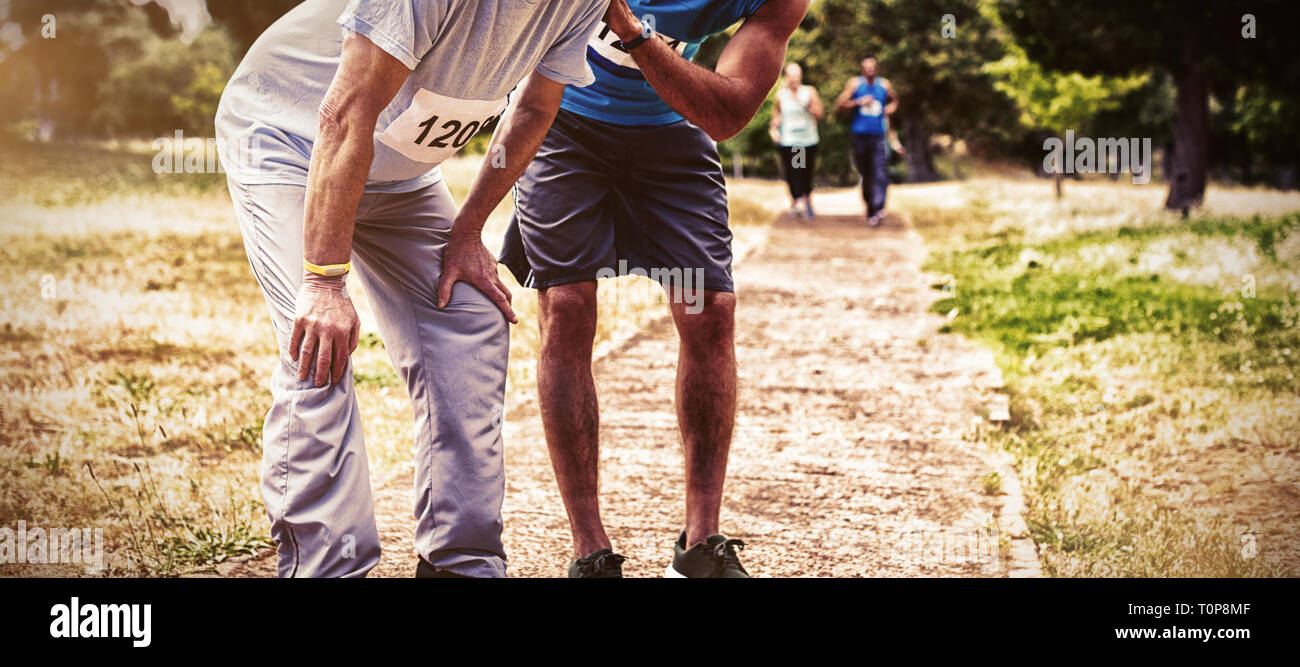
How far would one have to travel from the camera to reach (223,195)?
54.5 feet

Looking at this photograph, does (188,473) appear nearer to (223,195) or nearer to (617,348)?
(617,348)

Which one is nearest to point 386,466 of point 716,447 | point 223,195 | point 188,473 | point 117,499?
point 188,473

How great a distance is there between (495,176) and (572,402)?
66 cm

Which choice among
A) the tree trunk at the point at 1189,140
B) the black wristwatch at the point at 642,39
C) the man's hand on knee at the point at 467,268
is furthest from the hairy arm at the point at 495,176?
the tree trunk at the point at 1189,140

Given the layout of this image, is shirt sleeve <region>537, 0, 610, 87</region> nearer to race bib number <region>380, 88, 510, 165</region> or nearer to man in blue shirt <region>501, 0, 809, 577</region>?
race bib number <region>380, 88, 510, 165</region>

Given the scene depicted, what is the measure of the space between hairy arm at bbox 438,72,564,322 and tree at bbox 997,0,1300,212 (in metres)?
15.3

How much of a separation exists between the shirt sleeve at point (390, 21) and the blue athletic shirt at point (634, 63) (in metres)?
0.70

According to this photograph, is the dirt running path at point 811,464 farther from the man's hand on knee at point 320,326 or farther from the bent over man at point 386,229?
the man's hand on knee at point 320,326

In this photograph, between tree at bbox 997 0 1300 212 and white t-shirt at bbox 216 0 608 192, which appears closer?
white t-shirt at bbox 216 0 608 192

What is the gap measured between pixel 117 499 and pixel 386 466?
3.21 feet

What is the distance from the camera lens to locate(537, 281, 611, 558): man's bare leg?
3.26m

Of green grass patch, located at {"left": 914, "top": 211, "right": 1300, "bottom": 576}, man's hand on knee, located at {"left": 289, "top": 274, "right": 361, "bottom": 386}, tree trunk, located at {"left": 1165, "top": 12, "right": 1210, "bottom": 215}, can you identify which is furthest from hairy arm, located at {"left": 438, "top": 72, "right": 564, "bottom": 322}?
tree trunk, located at {"left": 1165, "top": 12, "right": 1210, "bottom": 215}

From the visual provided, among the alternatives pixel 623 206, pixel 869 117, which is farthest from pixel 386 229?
pixel 869 117

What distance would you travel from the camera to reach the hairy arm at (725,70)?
9.07 feet
